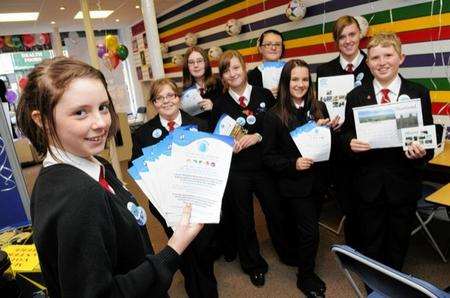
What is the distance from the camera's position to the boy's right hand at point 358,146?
6.66ft

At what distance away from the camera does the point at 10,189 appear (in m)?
2.88

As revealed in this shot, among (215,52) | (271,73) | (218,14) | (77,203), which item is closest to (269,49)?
(271,73)

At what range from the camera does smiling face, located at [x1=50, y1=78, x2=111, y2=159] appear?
86cm

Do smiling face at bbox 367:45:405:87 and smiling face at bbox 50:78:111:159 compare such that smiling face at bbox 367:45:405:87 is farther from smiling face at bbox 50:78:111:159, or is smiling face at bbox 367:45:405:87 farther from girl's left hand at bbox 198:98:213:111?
smiling face at bbox 50:78:111:159

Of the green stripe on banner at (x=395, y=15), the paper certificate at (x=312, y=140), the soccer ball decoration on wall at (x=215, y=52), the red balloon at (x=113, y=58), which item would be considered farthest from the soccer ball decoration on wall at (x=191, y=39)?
the paper certificate at (x=312, y=140)

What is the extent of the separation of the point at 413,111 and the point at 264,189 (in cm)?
115

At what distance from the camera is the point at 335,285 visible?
2535 mm

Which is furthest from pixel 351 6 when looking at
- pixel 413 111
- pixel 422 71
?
pixel 413 111

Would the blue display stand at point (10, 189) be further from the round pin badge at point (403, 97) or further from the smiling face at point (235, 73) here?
the round pin badge at point (403, 97)

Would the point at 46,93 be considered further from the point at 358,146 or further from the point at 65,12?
the point at 65,12

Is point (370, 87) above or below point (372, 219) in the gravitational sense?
above

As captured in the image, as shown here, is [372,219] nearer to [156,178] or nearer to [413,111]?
[413,111]

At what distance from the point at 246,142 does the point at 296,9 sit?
238 cm

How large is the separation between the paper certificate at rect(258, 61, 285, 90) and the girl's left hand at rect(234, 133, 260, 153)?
2.25ft
